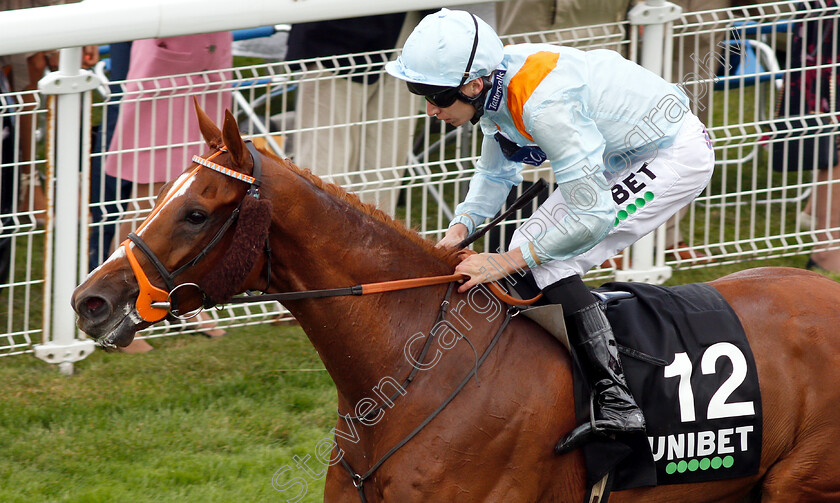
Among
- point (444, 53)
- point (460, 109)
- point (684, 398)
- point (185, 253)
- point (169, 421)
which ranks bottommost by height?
point (169, 421)

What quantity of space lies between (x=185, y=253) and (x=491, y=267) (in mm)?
923

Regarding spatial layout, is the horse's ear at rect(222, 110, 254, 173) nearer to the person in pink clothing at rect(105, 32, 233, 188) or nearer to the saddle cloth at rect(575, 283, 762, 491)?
the saddle cloth at rect(575, 283, 762, 491)

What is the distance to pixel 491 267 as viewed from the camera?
3324mm

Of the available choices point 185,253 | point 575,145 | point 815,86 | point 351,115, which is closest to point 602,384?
point 575,145

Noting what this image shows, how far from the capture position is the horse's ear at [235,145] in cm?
293

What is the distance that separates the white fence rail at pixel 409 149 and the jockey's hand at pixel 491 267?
5.37 feet

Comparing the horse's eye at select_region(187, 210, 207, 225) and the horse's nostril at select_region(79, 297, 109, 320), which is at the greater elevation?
the horse's eye at select_region(187, 210, 207, 225)

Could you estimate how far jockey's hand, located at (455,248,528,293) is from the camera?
3.30 meters

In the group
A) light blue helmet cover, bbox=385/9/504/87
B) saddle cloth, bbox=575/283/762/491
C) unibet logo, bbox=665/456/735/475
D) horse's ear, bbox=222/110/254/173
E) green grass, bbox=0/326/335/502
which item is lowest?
green grass, bbox=0/326/335/502

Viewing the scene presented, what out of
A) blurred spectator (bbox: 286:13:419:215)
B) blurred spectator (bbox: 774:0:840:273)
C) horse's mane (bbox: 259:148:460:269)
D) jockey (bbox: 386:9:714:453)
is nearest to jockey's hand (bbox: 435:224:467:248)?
jockey (bbox: 386:9:714:453)

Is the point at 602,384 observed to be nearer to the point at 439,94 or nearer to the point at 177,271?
the point at 439,94

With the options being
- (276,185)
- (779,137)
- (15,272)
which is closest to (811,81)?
(779,137)

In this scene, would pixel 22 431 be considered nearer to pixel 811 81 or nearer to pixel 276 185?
pixel 276 185

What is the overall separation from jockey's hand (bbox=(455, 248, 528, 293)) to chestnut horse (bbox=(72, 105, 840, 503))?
68 millimetres
